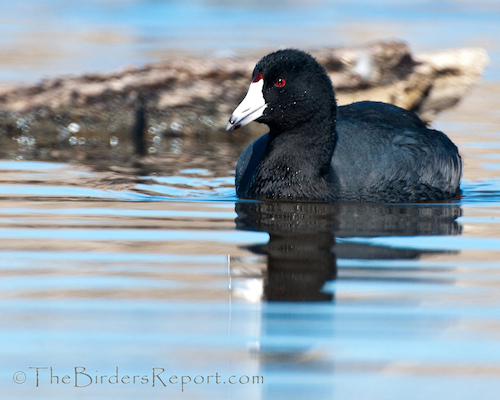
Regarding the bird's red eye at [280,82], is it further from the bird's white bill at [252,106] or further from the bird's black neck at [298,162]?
the bird's black neck at [298,162]

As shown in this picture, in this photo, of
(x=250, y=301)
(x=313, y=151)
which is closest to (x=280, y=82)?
(x=313, y=151)

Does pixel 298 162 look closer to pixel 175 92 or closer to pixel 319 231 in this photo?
pixel 319 231

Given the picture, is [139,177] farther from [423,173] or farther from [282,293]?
[282,293]

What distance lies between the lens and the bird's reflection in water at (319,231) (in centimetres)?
366

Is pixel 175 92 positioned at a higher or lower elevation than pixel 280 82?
lower

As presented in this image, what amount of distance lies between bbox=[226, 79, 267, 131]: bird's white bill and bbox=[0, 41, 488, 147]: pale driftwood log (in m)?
3.41

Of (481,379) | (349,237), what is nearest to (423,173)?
(349,237)

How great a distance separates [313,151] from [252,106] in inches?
19.2

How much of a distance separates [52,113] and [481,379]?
6.65 meters

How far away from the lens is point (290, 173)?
545 centimetres

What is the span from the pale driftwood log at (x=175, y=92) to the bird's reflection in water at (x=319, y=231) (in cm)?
346

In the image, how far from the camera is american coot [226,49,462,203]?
535 centimetres

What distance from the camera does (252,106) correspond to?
208 inches

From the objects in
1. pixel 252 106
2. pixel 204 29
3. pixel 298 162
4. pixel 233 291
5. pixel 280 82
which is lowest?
pixel 233 291
